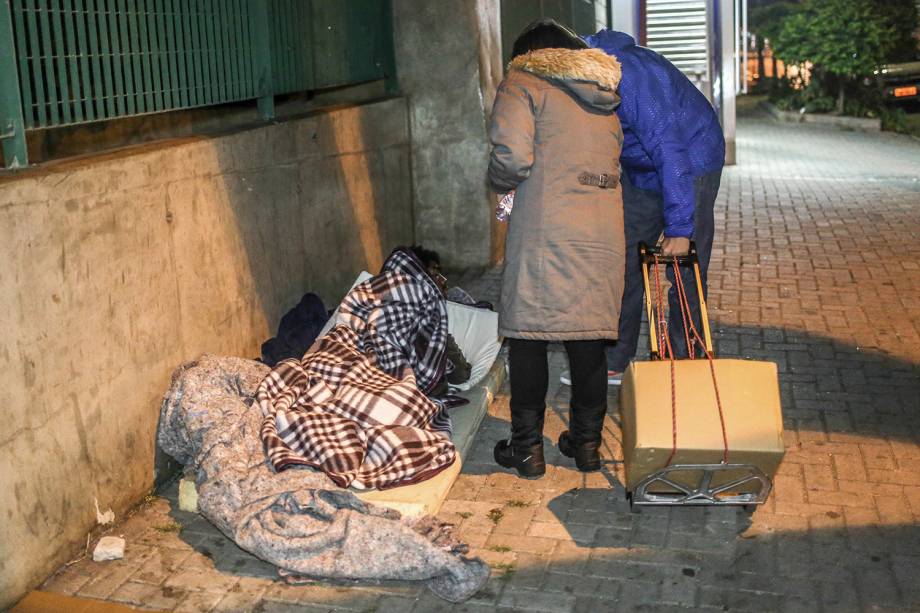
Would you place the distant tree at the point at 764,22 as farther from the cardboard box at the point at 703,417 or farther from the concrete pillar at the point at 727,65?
the cardboard box at the point at 703,417

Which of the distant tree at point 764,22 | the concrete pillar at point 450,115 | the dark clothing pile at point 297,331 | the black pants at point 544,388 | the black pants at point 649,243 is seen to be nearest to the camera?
the black pants at point 544,388

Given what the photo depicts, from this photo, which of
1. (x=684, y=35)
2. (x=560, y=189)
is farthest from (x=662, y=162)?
(x=684, y=35)

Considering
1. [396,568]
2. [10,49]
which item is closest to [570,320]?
[396,568]

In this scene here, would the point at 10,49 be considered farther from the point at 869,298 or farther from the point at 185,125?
the point at 869,298

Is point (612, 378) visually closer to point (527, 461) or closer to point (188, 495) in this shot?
point (527, 461)

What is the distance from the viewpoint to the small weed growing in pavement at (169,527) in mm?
4445

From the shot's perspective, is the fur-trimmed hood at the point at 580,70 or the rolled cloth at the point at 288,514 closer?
the rolled cloth at the point at 288,514

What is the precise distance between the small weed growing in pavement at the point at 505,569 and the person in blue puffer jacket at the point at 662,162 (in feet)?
5.47

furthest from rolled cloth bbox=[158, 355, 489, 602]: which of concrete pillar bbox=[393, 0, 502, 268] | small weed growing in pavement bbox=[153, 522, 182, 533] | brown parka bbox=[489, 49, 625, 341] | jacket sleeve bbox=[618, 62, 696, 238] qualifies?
concrete pillar bbox=[393, 0, 502, 268]

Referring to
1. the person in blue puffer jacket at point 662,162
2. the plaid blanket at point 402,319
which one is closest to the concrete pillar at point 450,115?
the plaid blanket at point 402,319

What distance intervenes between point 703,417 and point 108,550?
2.31m

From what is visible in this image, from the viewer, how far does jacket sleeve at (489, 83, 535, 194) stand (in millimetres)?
4410

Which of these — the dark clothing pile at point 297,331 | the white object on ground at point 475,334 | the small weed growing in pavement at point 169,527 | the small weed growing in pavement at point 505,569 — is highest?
the dark clothing pile at point 297,331

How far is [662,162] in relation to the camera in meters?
4.92
